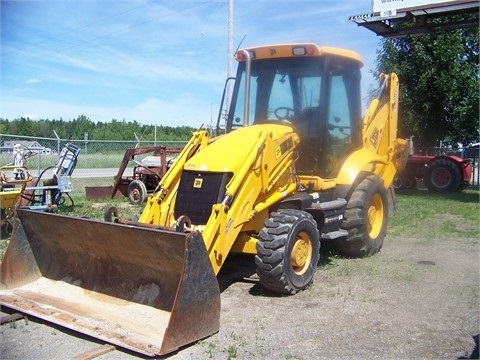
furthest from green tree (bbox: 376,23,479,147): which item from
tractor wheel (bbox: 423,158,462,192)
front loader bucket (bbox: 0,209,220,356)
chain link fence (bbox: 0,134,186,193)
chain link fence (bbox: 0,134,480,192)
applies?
front loader bucket (bbox: 0,209,220,356)

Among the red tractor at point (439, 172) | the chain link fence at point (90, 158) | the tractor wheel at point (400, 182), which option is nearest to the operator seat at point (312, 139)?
the red tractor at point (439, 172)

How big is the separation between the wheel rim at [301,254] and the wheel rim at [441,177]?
1238cm

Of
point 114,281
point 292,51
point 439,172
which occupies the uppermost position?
point 292,51

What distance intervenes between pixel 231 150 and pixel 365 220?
231cm

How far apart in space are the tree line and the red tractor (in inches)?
1131

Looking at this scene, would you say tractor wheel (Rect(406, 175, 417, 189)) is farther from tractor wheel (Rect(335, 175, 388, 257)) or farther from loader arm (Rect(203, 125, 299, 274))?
loader arm (Rect(203, 125, 299, 274))

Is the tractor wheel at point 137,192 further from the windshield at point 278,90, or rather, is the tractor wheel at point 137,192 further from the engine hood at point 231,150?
the engine hood at point 231,150

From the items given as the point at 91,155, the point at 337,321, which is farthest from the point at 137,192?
the point at 91,155

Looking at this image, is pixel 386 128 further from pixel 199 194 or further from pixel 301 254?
pixel 199 194

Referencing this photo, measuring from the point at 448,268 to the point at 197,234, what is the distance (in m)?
4.10

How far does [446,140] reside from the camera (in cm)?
1989

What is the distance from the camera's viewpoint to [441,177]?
16.8 meters

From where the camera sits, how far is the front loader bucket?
165 inches

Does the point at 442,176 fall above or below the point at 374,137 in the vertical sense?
below
